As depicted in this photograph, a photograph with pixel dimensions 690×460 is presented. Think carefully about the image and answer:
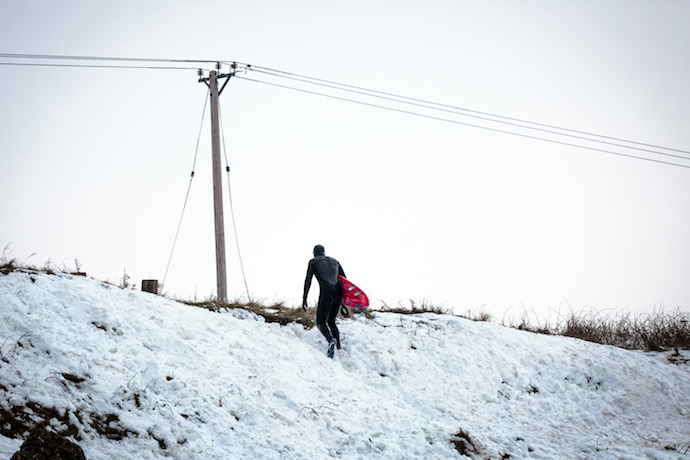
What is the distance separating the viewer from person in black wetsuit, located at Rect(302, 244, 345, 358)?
1121cm

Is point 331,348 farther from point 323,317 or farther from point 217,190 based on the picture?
point 217,190

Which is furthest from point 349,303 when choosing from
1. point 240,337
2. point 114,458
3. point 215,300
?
point 114,458

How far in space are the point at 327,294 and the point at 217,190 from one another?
17.9ft

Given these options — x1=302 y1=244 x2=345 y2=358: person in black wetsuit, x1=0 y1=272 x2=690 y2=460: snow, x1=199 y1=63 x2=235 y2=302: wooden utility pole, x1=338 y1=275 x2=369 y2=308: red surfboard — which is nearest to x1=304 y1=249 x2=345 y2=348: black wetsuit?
x1=302 y1=244 x2=345 y2=358: person in black wetsuit

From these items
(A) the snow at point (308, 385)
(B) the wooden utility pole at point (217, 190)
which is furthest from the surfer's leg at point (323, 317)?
(B) the wooden utility pole at point (217, 190)

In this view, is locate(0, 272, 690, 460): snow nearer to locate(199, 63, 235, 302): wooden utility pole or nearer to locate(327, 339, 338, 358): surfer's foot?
locate(327, 339, 338, 358): surfer's foot

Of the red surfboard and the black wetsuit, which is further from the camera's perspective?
the red surfboard

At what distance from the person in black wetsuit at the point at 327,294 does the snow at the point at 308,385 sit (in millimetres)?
484

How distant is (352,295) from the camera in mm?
11695

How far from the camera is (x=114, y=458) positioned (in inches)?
230

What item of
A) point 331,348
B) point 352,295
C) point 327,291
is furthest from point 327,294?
point 331,348

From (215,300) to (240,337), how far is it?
261 cm

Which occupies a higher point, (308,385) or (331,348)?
(331,348)

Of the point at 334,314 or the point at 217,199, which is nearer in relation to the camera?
the point at 334,314
